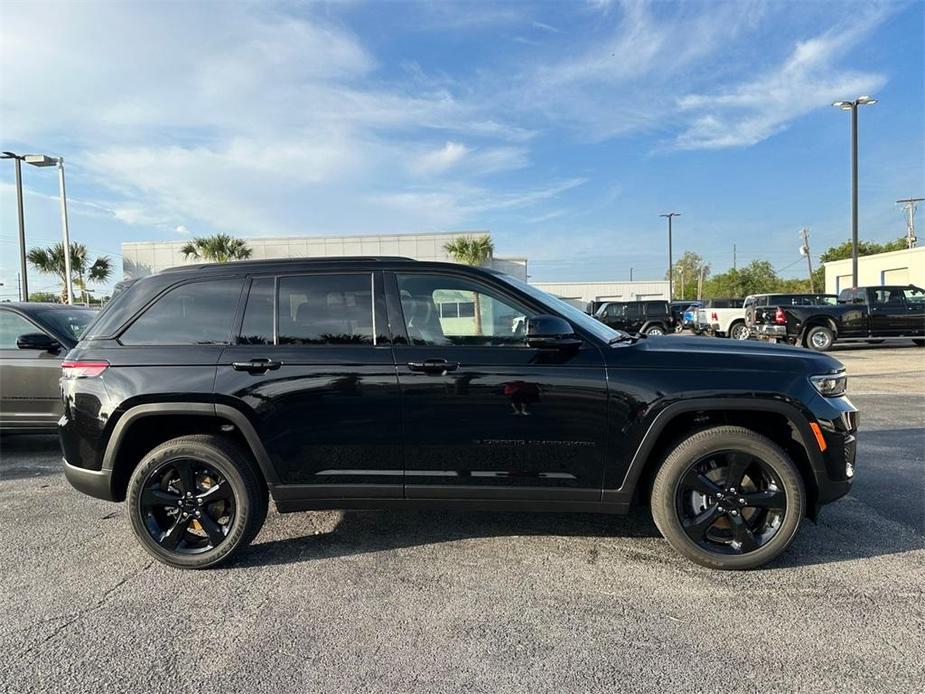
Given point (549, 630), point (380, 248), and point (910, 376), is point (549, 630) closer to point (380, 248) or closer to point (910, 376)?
point (910, 376)

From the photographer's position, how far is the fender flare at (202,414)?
3.36m

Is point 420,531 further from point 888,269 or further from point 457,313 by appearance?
point 888,269

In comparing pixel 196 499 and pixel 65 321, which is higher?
pixel 65 321

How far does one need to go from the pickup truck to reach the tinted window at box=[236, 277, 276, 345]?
16.2 meters

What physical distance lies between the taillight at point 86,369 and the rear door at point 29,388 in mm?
2831

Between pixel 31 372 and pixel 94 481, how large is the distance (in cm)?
323

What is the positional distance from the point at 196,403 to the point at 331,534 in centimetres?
129

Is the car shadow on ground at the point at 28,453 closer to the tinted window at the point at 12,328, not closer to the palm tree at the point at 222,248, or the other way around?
the tinted window at the point at 12,328

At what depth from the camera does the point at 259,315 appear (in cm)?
349

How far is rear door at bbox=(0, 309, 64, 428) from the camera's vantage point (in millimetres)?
5789

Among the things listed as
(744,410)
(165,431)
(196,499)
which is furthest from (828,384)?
(165,431)

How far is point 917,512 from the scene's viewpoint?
404cm

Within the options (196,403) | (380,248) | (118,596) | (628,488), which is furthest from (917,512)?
(380,248)

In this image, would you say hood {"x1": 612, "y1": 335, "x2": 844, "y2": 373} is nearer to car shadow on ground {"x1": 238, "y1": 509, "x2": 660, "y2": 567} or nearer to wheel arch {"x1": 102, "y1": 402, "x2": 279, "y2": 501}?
car shadow on ground {"x1": 238, "y1": 509, "x2": 660, "y2": 567}
